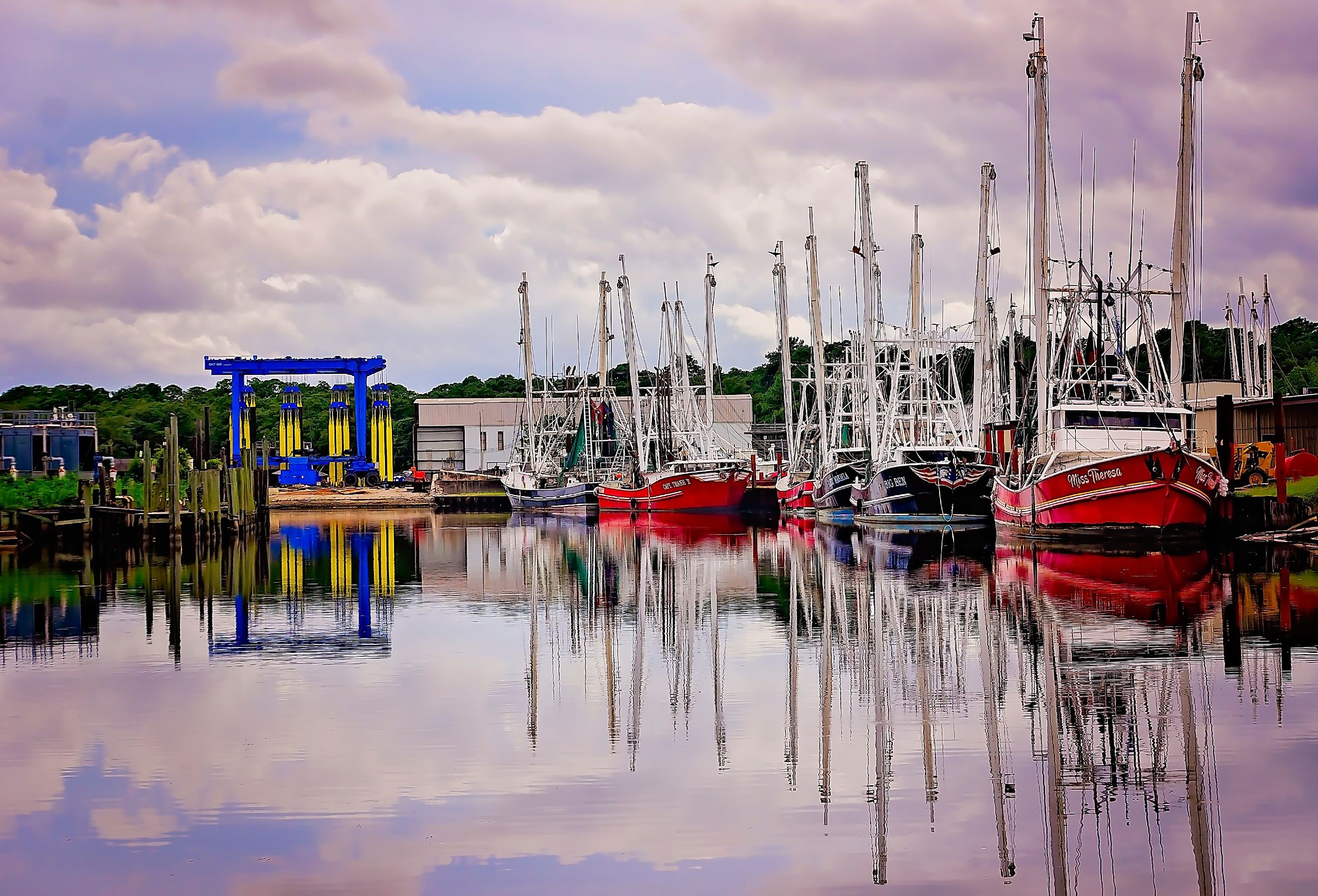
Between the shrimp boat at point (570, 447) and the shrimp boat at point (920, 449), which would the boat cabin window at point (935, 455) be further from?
the shrimp boat at point (570, 447)

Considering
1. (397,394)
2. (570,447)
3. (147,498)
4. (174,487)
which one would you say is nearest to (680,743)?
(174,487)

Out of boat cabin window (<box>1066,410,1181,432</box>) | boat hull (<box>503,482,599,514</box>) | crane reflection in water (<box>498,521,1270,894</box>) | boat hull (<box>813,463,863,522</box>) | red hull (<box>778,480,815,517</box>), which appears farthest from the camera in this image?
boat hull (<box>503,482,599,514</box>)

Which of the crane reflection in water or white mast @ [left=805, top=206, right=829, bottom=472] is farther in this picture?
white mast @ [left=805, top=206, right=829, bottom=472]

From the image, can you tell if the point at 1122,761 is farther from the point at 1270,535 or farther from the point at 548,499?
the point at 548,499

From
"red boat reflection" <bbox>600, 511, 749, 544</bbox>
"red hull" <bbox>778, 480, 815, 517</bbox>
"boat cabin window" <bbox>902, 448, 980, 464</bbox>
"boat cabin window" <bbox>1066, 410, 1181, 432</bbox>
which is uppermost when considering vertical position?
"boat cabin window" <bbox>1066, 410, 1181, 432</bbox>

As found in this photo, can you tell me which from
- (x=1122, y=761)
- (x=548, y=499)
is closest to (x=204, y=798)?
(x=1122, y=761)

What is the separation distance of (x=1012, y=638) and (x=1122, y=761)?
7871 millimetres

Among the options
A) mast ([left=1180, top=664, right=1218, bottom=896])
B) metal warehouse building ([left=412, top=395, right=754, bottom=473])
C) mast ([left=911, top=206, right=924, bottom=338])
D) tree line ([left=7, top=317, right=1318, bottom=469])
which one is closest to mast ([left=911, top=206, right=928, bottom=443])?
mast ([left=911, top=206, right=924, bottom=338])

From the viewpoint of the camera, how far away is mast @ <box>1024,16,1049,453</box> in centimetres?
3994

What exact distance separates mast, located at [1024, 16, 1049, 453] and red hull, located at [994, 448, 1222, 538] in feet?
7.69

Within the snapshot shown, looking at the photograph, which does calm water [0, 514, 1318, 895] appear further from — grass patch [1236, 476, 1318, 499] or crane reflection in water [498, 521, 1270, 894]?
grass patch [1236, 476, 1318, 499]

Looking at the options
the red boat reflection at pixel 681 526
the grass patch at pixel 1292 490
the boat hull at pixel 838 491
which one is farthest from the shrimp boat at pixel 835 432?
the grass patch at pixel 1292 490

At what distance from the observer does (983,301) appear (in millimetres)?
54312

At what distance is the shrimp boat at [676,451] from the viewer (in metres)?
69.2
